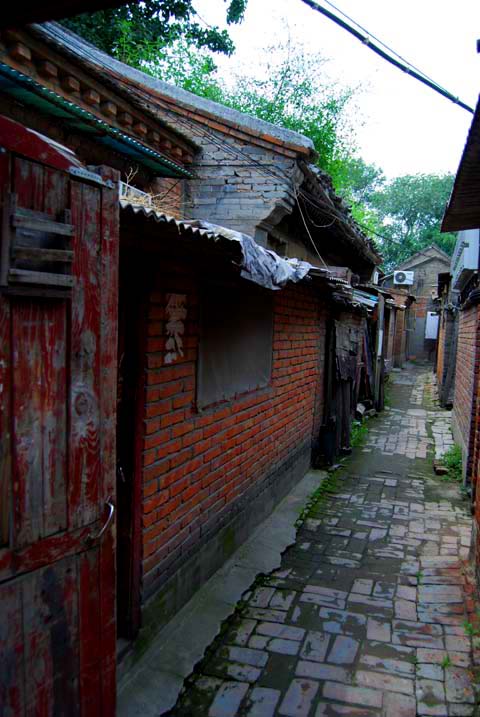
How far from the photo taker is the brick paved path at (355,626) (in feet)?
10.8

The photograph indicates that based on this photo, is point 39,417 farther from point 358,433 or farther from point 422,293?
point 422,293

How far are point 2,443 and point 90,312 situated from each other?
62cm

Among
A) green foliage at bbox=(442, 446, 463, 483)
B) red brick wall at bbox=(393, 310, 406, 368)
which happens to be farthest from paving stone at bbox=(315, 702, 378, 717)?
red brick wall at bbox=(393, 310, 406, 368)

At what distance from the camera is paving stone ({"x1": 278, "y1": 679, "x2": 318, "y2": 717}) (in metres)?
3.18

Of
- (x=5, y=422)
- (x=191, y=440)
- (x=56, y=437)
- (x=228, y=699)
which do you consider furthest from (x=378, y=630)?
(x=5, y=422)

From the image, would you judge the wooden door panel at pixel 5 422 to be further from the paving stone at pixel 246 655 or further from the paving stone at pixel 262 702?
the paving stone at pixel 246 655

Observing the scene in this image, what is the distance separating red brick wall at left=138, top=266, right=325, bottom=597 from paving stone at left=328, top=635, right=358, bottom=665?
4.17 feet

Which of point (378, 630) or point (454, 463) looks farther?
point (454, 463)

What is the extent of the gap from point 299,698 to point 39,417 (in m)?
2.57

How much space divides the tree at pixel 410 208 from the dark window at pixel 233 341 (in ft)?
123

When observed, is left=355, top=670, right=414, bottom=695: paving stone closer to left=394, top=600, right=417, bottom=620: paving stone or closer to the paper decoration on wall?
left=394, top=600, right=417, bottom=620: paving stone

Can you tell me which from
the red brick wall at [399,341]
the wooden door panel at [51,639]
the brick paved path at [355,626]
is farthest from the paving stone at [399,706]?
the red brick wall at [399,341]

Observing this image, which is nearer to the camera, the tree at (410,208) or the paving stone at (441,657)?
the paving stone at (441,657)

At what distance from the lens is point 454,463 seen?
29.3 ft
